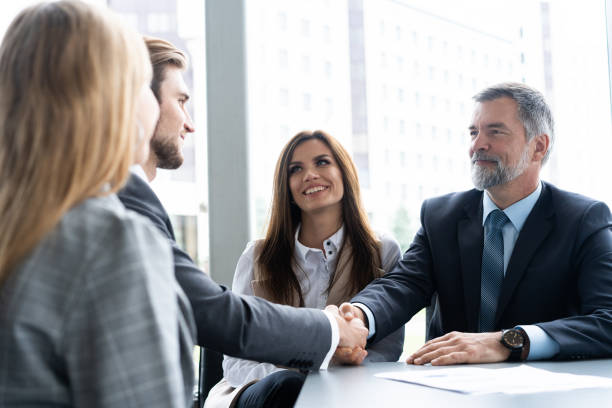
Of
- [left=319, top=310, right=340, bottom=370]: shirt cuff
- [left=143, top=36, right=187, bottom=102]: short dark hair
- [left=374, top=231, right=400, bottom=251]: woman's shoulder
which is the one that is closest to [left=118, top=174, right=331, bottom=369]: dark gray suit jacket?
[left=319, top=310, right=340, bottom=370]: shirt cuff

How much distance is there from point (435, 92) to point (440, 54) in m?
0.22

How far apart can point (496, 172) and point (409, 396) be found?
52.7 inches

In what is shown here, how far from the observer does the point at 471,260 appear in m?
2.21

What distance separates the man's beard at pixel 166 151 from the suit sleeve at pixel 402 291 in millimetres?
845

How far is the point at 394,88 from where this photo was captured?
10.2 ft

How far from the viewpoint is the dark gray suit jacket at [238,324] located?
1.54 metres

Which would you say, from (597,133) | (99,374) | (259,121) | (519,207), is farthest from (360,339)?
(597,133)

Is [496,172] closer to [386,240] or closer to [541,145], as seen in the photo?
[541,145]

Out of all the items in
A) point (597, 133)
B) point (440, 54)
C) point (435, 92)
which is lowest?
point (597, 133)

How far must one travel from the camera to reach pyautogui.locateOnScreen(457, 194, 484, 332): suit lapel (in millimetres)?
2172

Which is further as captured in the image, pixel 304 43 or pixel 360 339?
pixel 304 43

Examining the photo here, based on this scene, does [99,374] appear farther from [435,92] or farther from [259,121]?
[435,92]

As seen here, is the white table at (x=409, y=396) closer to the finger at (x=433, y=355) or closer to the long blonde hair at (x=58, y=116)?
the finger at (x=433, y=355)

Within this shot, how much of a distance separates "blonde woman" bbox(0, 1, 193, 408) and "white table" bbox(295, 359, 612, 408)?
0.41 m
